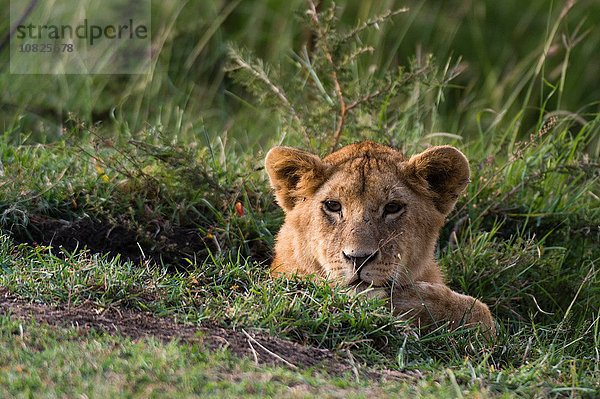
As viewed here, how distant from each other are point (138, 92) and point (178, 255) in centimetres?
294

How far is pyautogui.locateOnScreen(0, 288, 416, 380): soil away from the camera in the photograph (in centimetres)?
408

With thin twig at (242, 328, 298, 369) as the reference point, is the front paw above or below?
below

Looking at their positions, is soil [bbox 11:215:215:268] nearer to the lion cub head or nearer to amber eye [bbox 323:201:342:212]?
the lion cub head

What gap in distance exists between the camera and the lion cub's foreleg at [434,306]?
4980 mm

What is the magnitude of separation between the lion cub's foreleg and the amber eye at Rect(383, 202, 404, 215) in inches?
15.3

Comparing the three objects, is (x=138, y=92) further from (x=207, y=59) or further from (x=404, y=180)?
(x=404, y=180)

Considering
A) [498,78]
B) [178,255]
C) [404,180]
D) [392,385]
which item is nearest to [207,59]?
[498,78]

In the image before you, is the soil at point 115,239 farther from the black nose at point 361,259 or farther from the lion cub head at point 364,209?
the black nose at point 361,259

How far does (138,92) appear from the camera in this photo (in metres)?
8.72

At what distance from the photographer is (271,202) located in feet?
21.6

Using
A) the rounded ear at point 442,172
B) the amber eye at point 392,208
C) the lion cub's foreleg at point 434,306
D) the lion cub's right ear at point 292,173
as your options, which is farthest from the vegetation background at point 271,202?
the rounded ear at point 442,172

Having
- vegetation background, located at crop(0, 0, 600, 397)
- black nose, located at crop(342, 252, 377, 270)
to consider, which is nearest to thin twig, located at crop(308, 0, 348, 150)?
vegetation background, located at crop(0, 0, 600, 397)

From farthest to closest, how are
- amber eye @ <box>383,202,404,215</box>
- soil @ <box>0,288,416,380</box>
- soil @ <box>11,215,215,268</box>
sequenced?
soil @ <box>11,215,215,268</box>
amber eye @ <box>383,202,404,215</box>
soil @ <box>0,288,416,380</box>

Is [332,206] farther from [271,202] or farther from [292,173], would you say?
[271,202]
